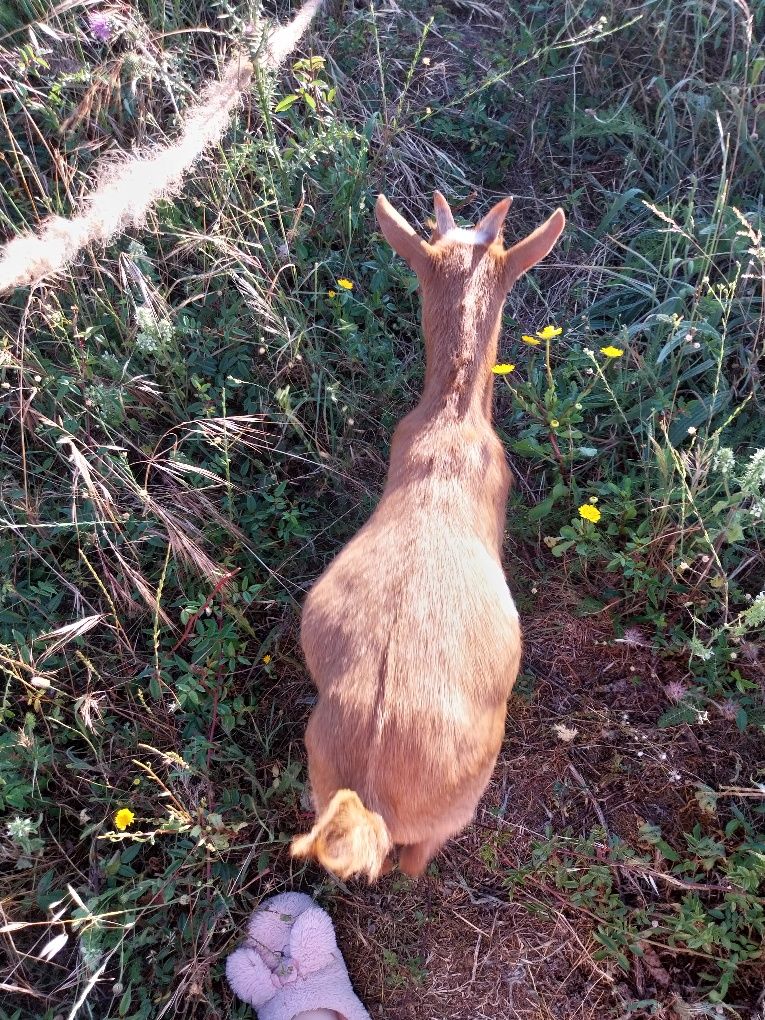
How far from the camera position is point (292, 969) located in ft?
7.48

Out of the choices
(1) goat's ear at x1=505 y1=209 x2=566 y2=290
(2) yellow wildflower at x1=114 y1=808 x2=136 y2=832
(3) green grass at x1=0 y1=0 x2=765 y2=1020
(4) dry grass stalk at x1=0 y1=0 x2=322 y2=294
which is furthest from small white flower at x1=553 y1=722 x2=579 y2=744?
(4) dry grass stalk at x1=0 y1=0 x2=322 y2=294

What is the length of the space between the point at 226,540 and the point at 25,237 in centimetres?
118

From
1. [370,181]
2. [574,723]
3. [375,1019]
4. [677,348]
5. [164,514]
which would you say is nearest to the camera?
[164,514]

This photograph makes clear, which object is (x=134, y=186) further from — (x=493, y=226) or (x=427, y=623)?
(x=427, y=623)

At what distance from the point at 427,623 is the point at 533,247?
129 centimetres

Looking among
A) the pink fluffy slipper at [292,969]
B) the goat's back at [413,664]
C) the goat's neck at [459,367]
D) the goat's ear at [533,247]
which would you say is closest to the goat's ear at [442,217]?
the goat's ear at [533,247]

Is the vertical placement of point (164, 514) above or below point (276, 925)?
above

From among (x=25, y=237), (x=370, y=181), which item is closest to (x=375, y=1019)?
(x=25, y=237)

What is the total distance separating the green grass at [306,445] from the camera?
7.50 ft

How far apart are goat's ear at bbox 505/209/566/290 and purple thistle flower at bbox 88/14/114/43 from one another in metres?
1.59

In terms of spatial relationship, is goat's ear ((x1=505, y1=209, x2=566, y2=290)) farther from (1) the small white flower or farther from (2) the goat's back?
(1) the small white flower

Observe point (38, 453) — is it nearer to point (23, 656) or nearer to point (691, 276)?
point (23, 656)

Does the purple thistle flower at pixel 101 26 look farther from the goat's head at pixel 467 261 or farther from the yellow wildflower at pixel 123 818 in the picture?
the yellow wildflower at pixel 123 818

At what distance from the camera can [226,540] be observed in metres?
2.64
